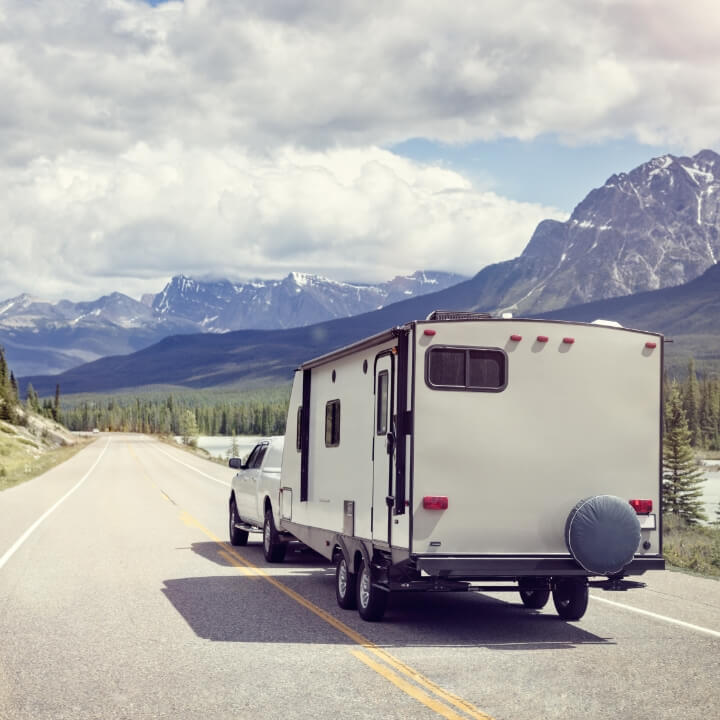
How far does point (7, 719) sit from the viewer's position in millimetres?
7332

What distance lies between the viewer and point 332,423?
537 inches

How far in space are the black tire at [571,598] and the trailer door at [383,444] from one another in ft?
6.82

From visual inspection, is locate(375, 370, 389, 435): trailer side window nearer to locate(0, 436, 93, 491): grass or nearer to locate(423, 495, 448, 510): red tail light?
locate(423, 495, 448, 510): red tail light

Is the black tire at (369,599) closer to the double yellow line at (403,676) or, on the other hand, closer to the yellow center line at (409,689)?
the double yellow line at (403,676)

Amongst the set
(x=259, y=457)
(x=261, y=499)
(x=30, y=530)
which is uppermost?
(x=259, y=457)

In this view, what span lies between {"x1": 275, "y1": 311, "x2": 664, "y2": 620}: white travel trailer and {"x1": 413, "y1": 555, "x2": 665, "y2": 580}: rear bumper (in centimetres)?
1

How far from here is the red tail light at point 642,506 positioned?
1116 cm

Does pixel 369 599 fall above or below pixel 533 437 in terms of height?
below

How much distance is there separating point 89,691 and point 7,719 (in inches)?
37.1

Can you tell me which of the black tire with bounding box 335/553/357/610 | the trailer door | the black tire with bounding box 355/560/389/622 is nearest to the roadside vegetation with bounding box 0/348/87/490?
the black tire with bounding box 335/553/357/610

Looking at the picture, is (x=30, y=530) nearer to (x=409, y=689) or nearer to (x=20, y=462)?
(x=409, y=689)

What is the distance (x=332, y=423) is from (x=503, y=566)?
3588 millimetres

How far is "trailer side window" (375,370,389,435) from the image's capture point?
1146 cm

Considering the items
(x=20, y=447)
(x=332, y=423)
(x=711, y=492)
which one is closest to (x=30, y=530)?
(x=332, y=423)
